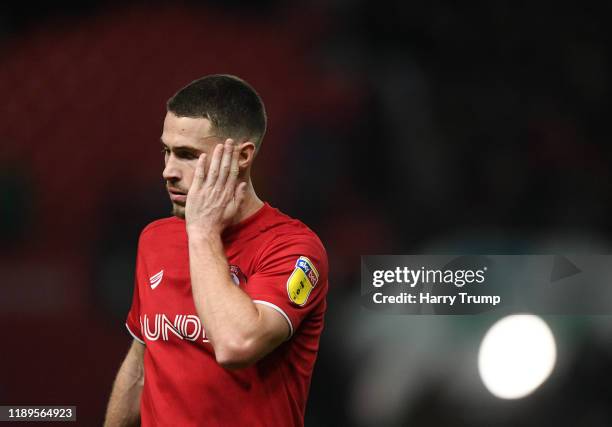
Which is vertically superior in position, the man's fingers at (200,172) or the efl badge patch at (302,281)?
the man's fingers at (200,172)

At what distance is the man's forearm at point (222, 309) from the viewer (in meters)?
1.46

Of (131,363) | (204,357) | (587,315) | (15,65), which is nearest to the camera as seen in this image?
(204,357)

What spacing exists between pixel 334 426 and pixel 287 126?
90 cm

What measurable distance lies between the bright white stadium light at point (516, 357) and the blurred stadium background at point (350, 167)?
0.10 ft

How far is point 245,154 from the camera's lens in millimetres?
1673

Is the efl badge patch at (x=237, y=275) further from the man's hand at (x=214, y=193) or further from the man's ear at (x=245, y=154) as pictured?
the man's ear at (x=245, y=154)


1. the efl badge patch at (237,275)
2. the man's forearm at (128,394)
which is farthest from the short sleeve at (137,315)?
the efl badge patch at (237,275)

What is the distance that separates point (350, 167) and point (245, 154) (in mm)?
811

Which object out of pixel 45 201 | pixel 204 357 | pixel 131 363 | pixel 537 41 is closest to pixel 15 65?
pixel 45 201

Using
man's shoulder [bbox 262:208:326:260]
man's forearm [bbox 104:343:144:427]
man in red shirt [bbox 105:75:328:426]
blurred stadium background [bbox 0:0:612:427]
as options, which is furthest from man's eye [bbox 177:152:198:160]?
blurred stadium background [bbox 0:0:612:427]

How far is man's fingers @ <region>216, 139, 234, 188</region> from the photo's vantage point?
1599 mm

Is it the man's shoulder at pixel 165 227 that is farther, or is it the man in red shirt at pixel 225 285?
the man's shoulder at pixel 165 227

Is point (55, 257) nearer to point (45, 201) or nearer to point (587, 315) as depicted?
point (45, 201)

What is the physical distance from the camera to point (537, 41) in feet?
7.93
